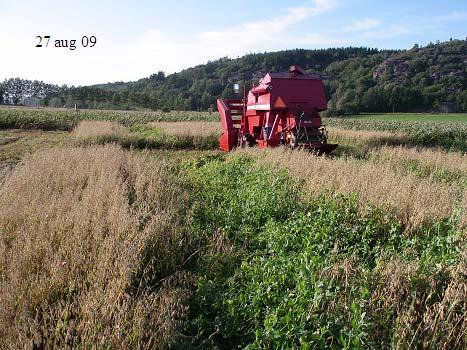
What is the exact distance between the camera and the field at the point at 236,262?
117 inches

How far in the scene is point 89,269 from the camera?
12.4 feet

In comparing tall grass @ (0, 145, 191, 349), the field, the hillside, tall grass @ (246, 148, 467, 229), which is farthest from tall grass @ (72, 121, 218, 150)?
the hillside

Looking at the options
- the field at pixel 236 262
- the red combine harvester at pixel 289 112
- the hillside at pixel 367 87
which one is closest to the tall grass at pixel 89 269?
the field at pixel 236 262

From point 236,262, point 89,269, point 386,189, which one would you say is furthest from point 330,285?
point 386,189

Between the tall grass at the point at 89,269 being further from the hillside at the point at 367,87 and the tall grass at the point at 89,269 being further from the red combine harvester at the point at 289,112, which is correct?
the hillside at the point at 367,87

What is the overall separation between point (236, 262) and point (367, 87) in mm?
65004

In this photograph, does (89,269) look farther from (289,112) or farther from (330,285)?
(289,112)

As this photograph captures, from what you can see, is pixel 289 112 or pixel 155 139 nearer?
pixel 289 112

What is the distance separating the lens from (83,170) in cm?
765

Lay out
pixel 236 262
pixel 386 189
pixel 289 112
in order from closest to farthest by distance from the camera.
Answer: pixel 236 262 < pixel 386 189 < pixel 289 112

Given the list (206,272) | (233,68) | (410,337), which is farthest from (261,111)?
(233,68)

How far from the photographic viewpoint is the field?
2971 millimetres

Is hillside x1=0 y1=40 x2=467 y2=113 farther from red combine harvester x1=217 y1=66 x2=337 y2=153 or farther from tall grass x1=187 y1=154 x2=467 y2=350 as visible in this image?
tall grass x1=187 y1=154 x2=467 y2=350

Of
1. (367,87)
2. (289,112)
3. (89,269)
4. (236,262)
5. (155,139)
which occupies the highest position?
(367,87)
